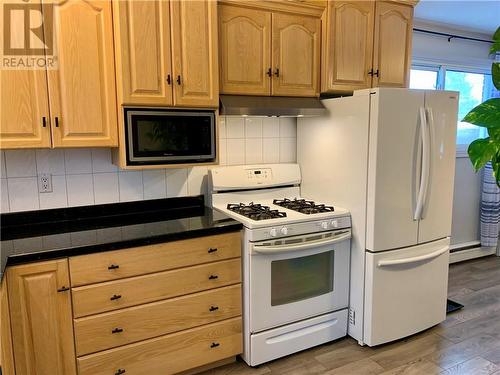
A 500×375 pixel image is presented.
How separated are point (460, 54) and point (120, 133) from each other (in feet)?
11.8

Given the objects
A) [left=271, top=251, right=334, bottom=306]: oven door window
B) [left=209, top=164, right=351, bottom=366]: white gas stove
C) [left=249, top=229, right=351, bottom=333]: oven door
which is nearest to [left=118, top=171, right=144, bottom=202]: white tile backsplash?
[left=209, top=164, right=351, bottom=366]: white gas stove

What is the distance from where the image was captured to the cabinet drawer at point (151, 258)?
1.86 metres

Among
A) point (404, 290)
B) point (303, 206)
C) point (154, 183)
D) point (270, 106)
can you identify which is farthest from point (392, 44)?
point (154, 183)

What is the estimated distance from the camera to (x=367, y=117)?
236 cm

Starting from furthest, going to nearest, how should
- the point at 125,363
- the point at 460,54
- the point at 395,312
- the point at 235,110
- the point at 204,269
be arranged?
1. the point at 460,54
2. the point at 395,312
3. the point at 235,110
4. the point at 204,269
5. the point at 125,363

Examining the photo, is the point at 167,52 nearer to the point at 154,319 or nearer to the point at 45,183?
the point at 45,183

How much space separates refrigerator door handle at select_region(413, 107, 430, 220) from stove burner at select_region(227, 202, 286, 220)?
89 centimetres

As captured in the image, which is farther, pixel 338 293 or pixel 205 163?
pixel 338 293

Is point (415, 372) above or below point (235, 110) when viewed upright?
below

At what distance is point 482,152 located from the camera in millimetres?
1513

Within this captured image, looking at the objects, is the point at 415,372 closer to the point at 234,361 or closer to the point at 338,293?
the point at 338,293

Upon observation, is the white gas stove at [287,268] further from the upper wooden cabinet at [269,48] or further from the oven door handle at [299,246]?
the upper wooden cabinet at [269,48]

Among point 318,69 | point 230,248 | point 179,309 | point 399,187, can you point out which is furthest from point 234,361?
point 318,69

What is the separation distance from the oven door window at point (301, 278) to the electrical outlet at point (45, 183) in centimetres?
141
